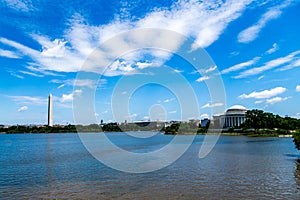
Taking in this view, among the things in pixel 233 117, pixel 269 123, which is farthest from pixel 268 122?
pixel 233 117

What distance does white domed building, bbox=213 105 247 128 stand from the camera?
160 m

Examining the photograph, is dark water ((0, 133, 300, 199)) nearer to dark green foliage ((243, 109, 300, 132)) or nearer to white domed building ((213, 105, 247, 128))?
dark green foliage ((243, 109, 300, 132))

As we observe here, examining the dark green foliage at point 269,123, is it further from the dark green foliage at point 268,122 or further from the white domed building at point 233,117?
the white domed building at point 233,117

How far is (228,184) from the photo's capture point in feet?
69.1

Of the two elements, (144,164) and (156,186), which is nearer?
(156,186)

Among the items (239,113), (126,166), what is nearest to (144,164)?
(126,166)

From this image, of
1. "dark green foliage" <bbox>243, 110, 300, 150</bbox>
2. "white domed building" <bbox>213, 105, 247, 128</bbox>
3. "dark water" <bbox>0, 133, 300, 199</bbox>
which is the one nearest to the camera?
"dark water" <bbox>0, 133, 300, 199</bbox>

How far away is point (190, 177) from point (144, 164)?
349 inches

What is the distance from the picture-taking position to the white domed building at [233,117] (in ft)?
525

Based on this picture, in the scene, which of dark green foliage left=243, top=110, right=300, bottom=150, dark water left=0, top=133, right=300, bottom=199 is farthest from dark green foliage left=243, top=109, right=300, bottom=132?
dark water left=0, top=133, right=300, bottom=199

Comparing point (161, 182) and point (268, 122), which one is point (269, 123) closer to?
point (268, 122)

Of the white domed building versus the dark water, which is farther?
the white domed building

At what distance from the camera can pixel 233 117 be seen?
530 feet

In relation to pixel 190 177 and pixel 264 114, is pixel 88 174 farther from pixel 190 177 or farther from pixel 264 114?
pixel 264 114
